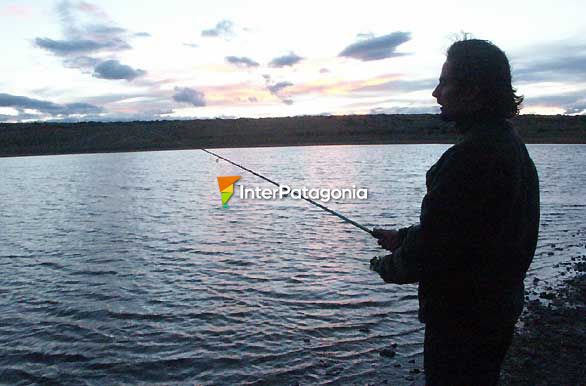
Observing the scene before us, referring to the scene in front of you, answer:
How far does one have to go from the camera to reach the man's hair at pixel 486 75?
2650mm

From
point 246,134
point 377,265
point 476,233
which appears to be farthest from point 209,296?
point 246,134

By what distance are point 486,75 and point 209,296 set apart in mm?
7874

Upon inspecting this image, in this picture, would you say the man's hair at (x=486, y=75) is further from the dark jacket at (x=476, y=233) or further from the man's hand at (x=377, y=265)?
the man's hand at (x=377, y=265)

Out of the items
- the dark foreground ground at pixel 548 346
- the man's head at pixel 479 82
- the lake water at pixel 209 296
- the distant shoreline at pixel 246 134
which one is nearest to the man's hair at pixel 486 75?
the man's head at pixel 479 82

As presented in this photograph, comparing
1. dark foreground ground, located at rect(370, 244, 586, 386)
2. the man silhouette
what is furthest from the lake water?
the man silhouette

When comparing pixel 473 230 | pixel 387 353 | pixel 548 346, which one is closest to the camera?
pixel 473 230

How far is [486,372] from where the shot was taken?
273 cm

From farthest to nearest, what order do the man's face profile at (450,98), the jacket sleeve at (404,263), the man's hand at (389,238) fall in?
the man's hand at (389,238), the man's face profile at (450,98), the jacket sleeve at (404,263)

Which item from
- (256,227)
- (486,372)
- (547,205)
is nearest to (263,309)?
(486,372)

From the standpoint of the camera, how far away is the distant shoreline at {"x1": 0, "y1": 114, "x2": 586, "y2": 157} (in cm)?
7712

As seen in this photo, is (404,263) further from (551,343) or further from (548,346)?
(551,343)

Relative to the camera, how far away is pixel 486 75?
2.65 metres

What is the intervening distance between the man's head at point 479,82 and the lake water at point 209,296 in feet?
15.5

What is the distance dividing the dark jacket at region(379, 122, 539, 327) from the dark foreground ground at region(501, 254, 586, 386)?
3.99m
